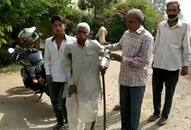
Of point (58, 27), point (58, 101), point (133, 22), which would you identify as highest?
point (133, 22)

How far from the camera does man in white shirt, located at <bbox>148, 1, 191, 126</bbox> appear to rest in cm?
662

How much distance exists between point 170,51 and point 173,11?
664 mm

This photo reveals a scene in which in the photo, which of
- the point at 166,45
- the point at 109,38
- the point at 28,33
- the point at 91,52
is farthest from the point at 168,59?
the point at 109,38

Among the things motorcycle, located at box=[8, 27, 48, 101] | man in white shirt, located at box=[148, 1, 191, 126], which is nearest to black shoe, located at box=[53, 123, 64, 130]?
motorcycle, located at box=[8, 27, 48, 101]

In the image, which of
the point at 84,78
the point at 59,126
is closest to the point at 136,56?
the point at 84,78

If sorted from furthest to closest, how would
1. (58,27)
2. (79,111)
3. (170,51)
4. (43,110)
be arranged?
(43,110), (170,51), (58,27), (79,111)

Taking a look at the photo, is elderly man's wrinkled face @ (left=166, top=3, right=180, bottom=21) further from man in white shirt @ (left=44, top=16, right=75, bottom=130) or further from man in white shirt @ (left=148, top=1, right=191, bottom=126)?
man in white shirt @ (left=44, top=16, right=75, bottom=130)

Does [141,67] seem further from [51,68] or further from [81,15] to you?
[81,15]

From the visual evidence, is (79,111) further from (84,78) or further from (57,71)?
(57,71)

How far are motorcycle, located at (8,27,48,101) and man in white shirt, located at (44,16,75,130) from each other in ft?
2.72

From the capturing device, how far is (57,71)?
6.66 m

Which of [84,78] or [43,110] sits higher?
[84,78]

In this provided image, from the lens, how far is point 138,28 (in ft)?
18.7

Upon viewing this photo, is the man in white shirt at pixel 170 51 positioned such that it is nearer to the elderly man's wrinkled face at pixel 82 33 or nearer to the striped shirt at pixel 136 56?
the striped shirt at pixel 136 56
